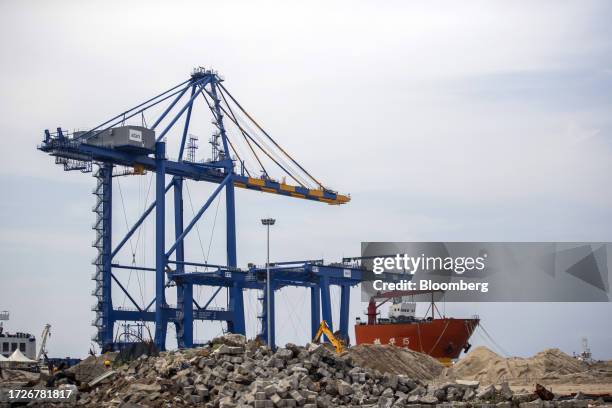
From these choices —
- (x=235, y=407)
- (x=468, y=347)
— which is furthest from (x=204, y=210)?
(x=235, y=407)

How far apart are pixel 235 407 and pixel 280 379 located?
280 centimetres

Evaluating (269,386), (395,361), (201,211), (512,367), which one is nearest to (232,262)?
(201,211)

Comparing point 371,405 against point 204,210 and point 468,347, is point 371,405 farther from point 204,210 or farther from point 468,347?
point 468,347

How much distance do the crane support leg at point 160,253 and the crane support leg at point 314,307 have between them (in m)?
11.7

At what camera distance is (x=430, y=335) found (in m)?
83.8

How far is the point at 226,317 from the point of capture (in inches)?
3061

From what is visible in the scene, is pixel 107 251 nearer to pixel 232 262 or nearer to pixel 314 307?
A: pixel 232 262

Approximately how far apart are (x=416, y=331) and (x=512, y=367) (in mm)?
29345

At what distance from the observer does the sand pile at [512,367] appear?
52.7m

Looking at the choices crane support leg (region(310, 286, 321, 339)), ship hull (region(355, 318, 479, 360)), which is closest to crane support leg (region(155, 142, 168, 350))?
crane support leg (region(310, 286, 321, 339))

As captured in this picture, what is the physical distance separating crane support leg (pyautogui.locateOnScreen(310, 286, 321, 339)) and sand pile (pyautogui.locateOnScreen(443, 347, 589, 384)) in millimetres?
20002

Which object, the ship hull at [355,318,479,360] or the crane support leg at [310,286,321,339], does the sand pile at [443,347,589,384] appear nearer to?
the crane support leg at [310,286,321,339]

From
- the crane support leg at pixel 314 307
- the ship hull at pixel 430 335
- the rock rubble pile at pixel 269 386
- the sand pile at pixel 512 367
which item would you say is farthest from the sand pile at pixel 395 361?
the ship hull at pixel 430 335

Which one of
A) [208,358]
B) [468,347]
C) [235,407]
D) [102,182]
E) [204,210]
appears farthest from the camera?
[468,347]
